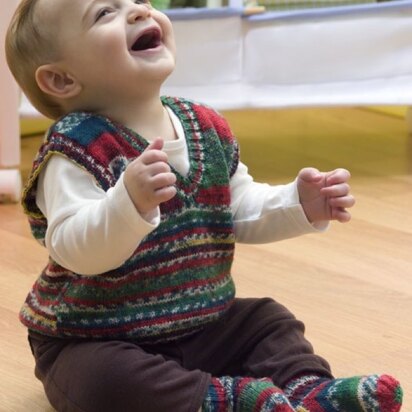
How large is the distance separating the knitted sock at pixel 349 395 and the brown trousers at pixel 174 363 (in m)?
0.02

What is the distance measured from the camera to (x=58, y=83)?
0.92 meters

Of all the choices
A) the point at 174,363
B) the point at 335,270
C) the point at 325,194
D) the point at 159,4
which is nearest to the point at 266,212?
the point at 325,194

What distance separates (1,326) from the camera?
1154 mm

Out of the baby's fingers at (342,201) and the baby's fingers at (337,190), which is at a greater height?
the baby's fingers at (337,190)

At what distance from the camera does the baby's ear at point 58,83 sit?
0.91 meters

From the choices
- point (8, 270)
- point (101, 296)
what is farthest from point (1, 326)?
point (101, 296)

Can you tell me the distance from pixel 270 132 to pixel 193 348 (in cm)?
135

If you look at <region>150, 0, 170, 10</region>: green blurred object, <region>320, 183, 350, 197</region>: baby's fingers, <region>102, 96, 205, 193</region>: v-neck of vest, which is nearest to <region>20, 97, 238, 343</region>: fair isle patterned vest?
<region>102, 96, 205, 193</region>: v-neck of vest

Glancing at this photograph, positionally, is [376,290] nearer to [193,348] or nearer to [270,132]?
[193,348]

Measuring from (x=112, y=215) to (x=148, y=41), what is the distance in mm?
208

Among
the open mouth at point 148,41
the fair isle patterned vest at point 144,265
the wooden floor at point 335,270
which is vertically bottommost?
the wooden floor at point 335,270

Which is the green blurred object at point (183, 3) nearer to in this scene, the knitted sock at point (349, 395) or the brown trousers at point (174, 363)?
the brown trousers at point (174, 363)

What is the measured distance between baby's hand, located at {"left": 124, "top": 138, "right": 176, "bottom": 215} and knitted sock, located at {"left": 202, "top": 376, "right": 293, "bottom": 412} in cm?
19

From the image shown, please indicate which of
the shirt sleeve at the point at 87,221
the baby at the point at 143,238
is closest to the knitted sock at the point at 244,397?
the baby at the point at 143,238
